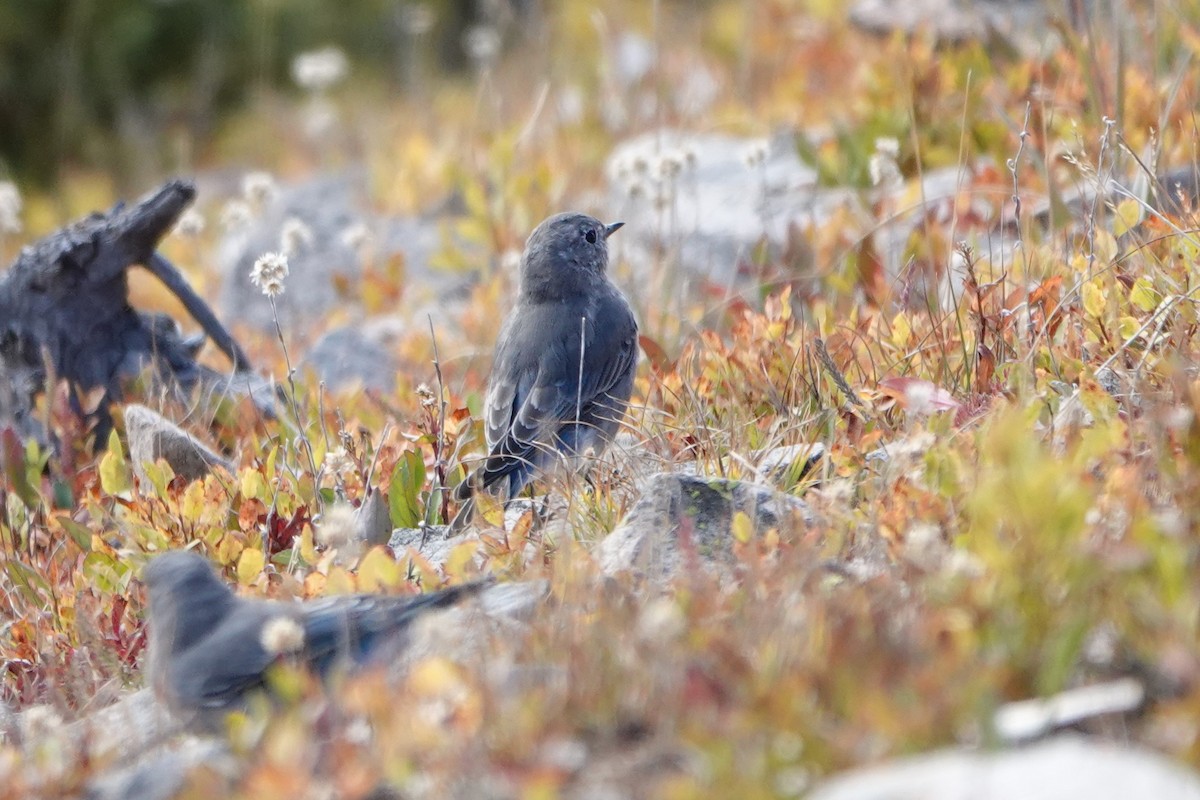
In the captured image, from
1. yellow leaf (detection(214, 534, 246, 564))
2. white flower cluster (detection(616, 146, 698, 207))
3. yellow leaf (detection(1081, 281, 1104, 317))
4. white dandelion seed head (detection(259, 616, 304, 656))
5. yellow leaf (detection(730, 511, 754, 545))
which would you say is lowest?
yellow leaf (detection(214, 534, 246, 564))

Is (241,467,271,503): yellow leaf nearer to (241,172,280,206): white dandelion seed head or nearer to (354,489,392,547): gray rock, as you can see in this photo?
(354,489,392,547): gray rock

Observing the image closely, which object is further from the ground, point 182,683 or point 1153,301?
point 1153,301

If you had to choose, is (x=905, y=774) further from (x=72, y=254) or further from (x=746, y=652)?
(x=72, y=254)

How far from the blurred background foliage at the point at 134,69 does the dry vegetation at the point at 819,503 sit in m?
6.67

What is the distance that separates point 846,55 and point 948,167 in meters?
2.73

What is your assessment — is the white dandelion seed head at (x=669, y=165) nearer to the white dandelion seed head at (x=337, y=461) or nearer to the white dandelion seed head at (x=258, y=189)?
the white dandelion seed head at (x=258, y=189)

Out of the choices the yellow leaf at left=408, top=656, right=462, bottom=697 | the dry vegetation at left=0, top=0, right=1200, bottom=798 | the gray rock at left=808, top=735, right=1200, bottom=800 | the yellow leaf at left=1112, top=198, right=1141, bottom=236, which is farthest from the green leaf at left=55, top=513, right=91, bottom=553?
the yellow leaf at left=1112, top=198, right=1141, bottom=236

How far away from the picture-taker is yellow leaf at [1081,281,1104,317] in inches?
176

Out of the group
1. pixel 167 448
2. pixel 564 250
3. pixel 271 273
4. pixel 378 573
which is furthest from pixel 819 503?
pixel 167 448

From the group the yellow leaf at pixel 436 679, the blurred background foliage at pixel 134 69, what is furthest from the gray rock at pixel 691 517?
the blurred background foliage at pixel 134 69

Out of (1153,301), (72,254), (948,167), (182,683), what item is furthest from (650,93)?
(182,683)

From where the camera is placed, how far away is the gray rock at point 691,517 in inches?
149

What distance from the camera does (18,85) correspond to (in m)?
14.4

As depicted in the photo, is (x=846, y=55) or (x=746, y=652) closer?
(x=746, y=652)
